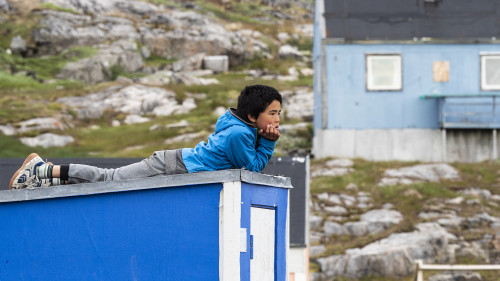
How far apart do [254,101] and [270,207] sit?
0.85 m

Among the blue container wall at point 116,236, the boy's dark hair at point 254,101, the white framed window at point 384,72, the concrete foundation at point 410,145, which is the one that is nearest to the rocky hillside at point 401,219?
the concrete foundation at point 410,145

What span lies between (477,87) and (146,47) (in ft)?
93.9

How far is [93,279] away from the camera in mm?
6051

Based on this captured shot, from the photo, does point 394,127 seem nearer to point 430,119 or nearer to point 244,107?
point 430,119

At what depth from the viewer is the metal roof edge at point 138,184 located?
573 cm

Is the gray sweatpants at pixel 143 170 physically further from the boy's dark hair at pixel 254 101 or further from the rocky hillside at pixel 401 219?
the rocky hillside at pixel 401 219

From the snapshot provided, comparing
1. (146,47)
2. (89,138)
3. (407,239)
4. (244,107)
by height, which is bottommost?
(407,239)

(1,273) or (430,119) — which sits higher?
(430,119)

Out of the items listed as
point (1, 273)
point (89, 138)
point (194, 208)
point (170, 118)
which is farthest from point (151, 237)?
point (170, 118)

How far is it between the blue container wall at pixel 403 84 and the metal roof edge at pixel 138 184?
2438 cm

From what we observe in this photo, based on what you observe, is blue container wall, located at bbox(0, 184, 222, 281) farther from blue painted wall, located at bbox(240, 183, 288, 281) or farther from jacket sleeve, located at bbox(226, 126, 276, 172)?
jacket sleeve, located at bbox(226, 126, 276, 172)

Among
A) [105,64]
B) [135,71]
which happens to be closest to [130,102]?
[105,64]

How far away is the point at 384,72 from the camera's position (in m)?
30.6

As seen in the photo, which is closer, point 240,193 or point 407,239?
point 240,193
